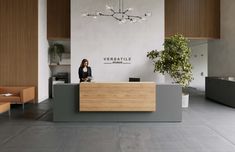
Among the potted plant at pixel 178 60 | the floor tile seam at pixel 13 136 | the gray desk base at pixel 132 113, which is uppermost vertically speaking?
the potted plant at pixel 178 60

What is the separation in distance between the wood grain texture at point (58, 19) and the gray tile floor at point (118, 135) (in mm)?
4782

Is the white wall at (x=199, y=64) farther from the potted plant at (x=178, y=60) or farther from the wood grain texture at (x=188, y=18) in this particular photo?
the potted plant at (x=178, y=60)

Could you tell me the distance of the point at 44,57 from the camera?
1140 cm

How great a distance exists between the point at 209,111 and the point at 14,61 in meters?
6.76

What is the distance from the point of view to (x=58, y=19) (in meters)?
11.9

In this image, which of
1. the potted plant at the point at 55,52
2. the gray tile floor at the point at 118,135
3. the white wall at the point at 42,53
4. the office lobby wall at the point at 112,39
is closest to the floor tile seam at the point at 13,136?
the gray tile floor at the point at 118,135

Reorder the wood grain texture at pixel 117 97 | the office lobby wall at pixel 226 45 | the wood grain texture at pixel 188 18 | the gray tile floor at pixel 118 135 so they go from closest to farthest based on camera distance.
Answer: the gray tile floor at pixel 118 135 → the wood grain texture at pixel 117 97 → the office lobby wall at pixel 226 45 → the wood grain texture at pixel 188 18

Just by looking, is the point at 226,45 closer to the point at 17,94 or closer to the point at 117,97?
the point at 117,97

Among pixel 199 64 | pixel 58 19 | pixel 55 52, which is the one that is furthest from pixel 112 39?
pixel 199 64

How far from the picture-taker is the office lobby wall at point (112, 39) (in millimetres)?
11227

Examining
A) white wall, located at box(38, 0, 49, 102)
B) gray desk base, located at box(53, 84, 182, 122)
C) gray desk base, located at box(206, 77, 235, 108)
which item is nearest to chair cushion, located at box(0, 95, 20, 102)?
white wall, located at box(38, 0, 49, 102)

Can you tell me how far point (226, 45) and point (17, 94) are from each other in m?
8.33

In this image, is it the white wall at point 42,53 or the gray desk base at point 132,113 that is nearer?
the gray desk base at point 132,113

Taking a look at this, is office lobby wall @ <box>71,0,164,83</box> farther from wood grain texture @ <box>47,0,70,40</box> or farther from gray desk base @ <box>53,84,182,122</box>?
gray desk base @ <box>53,84,182,122</box>
